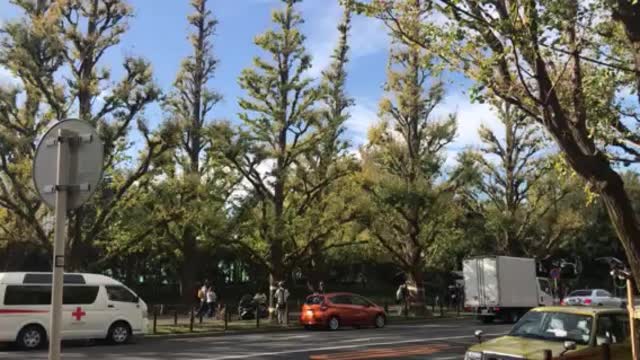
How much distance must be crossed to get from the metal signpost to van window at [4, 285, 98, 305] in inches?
573

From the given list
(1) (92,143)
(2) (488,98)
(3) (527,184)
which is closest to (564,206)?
(3) (527,184)

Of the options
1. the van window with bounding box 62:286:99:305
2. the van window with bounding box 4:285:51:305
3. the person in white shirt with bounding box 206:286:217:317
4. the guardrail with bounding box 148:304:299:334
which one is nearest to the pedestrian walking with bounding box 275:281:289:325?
the guardrail with bounding box 148:304:299:334

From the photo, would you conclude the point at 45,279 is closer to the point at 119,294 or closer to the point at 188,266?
the point at 119,294

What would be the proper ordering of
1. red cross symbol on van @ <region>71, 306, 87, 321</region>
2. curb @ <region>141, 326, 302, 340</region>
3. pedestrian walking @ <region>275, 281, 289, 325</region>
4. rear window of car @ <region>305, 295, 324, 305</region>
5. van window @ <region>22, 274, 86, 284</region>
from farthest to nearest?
pedestrian walking @ <region>275, 281, 289, 325</region>, rear window of car @ <region>305, 295, 324, 305</region>, curb @ <region>141, 326, 302, 340</region>, red cross symbol on van @ <region>71, 306, 87, 321</region>, van window @ <region>22, 274, 86, 284</region>

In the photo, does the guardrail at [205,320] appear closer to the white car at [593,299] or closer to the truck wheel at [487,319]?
the truck wheel at [487,319]

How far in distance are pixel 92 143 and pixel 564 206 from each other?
140ft

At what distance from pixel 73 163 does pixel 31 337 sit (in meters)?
15.9

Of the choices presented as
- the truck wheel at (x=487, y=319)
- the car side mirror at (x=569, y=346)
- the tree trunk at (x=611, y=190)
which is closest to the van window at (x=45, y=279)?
the car side mirror at (x=569, y=346)

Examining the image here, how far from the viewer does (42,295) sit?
19.4 meters

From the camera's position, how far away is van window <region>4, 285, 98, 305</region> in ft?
62.1

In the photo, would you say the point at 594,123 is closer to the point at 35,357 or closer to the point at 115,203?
the point at 35,357

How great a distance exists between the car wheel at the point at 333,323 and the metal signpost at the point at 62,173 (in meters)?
22.4

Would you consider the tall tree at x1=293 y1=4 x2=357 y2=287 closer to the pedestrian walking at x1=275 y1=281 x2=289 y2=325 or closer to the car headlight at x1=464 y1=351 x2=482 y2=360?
the pedestrian walking at x1=275 y1=281 x2=289 y2=325

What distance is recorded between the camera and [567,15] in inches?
376
